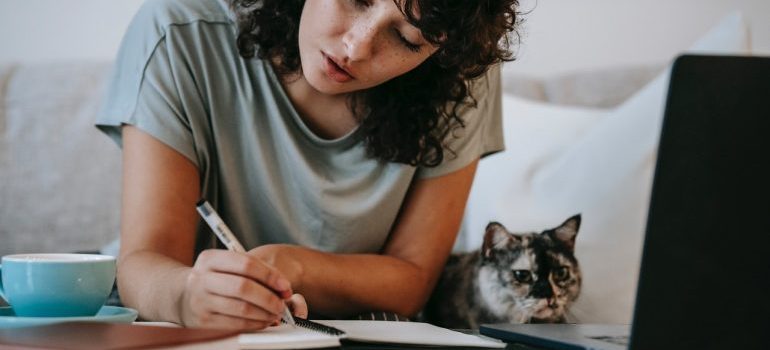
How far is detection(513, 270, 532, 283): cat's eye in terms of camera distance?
1.30 m

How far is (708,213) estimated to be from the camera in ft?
1.83

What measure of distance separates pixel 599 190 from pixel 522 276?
398 millimetres

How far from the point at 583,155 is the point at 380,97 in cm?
56

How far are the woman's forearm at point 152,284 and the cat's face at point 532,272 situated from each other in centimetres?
53

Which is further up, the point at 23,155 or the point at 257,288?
the point at 23,155

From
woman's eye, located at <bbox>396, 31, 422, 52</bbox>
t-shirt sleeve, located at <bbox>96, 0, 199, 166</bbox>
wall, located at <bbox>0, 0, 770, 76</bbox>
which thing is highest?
wall, located at <bbox>0, 0, 770, 76</bbox>

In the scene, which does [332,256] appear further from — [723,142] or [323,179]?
[723,142]

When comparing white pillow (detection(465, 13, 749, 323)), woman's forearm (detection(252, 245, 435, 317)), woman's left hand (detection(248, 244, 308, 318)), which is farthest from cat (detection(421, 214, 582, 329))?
woman's left hand (detection(248, 244, 308, 318))

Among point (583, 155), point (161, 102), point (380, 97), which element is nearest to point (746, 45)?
point (583, 155)

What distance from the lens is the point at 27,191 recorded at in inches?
67.3

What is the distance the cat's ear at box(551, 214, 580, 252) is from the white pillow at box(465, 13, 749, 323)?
22 centimetres

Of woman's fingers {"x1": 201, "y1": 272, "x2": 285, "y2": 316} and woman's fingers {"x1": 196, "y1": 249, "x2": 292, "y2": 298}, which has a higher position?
woman's fingers {"x1": 196, "y1": 249, "x2": 292, "y2": 298}

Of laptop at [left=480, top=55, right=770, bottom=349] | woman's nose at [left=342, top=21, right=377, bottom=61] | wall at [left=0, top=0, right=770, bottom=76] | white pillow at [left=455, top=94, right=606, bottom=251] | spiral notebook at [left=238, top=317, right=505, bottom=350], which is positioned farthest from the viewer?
wall at [left=0, top=0, right=770, bottom=76]

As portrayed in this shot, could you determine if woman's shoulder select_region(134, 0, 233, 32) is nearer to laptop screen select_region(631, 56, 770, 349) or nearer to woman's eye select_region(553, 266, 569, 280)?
woman's eye select_region(553, 266, 569, 280)
